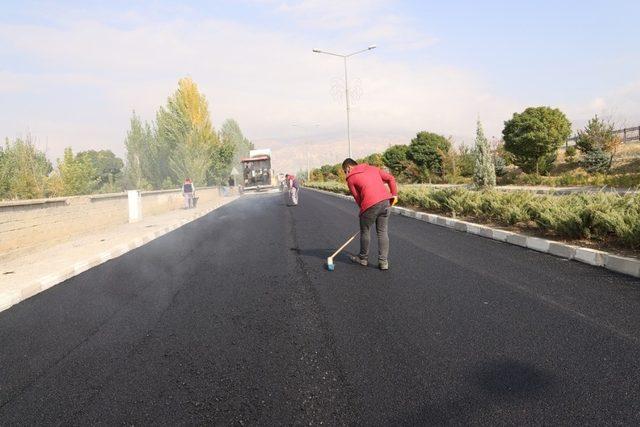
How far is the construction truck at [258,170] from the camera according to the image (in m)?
44.2

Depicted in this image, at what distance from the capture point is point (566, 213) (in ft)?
25.1

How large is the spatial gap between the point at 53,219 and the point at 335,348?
11.1 meters

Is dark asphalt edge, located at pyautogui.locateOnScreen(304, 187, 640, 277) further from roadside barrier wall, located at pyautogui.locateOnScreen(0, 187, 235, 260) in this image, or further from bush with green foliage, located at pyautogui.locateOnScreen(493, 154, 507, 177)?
bush with green foliage, located at pyautogui.locateOnScreen(493, 154, 507, 177)

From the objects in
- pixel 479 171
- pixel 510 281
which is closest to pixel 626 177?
pixel 479 171

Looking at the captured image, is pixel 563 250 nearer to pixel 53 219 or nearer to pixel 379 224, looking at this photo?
pixel 379 224

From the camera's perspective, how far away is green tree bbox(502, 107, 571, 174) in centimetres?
2627

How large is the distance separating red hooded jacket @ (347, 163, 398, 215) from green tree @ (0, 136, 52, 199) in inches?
884

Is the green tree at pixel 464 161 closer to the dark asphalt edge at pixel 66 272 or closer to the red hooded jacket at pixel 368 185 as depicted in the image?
the dark asphalt edge at pixel 66 272

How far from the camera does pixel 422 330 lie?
12.3 ft

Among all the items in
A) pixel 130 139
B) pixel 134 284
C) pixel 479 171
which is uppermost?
pixel 130 139

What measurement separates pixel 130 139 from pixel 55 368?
5550 centimetres

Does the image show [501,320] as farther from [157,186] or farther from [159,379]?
[157,186]

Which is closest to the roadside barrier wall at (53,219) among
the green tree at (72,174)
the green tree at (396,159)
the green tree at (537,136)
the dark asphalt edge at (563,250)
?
the dark asphalt edge at (563,250)

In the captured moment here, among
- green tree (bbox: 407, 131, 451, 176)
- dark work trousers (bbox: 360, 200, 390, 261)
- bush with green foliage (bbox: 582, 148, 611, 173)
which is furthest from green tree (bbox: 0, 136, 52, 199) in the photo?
bush with green foliage (bbox: 582, 148, 611, 173)
